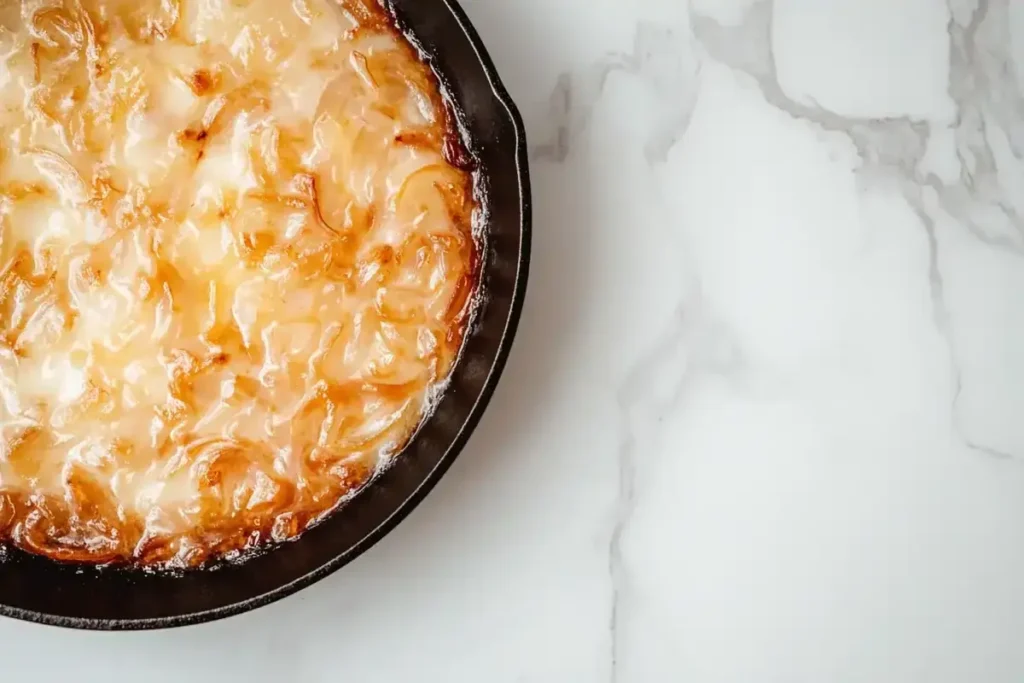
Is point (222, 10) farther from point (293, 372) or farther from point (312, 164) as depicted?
point (293, 372)

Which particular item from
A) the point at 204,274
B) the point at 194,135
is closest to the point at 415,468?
the point at 204,274

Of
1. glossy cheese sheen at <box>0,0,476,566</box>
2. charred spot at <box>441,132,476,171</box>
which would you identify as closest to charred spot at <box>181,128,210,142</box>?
glossy cheese sheen at <box>0,0,476,566</box>

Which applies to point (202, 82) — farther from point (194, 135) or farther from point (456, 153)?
point (456, 153)

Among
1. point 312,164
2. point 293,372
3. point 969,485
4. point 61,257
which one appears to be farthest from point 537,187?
point 969,485

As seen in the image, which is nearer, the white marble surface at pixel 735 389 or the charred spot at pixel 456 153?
the charred spot at pixel 456 153

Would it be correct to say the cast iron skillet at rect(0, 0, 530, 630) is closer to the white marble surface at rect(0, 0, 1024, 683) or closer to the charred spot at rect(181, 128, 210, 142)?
the white marble surface at rect(0, 0, 1024, 683)

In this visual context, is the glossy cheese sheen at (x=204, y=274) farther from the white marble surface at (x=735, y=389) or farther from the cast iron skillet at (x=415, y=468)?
the white marble surface at (x=735, y=389)

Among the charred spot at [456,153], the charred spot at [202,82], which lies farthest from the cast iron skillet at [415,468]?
the charred spot at [202,82]
